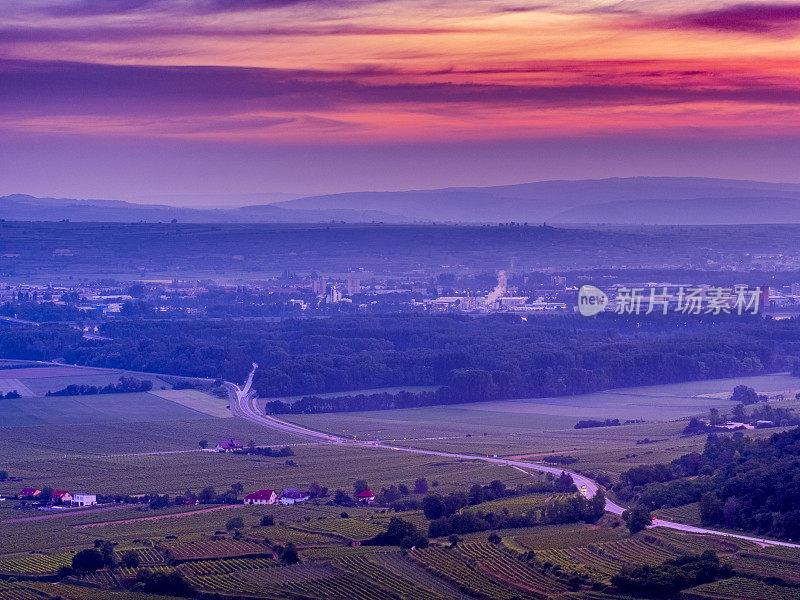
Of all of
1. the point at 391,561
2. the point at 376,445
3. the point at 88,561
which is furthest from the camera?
the point at 376,445

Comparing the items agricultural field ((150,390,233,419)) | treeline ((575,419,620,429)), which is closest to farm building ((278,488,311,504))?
agricultural field ((150,390,233,419))

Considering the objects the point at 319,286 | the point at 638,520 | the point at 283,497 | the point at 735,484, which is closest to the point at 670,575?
the point at 638,520

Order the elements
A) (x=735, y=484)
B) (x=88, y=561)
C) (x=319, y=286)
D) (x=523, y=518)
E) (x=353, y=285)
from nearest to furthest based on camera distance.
Result: (x=88, y=561) < (x=523, y=518) < (x=735, y=484) < (x=319, y=286) < (x=353, y=285)

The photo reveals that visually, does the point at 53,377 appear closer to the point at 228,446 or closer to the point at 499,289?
the point at 228,446

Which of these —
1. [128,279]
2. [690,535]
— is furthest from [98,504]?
[128,279]

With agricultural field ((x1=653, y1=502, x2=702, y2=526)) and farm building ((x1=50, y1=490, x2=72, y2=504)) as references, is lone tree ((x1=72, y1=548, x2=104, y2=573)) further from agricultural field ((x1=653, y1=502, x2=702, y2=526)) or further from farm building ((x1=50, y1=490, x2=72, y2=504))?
agricultural field ((x1=653, y1=502, x2=702, y2=526))
